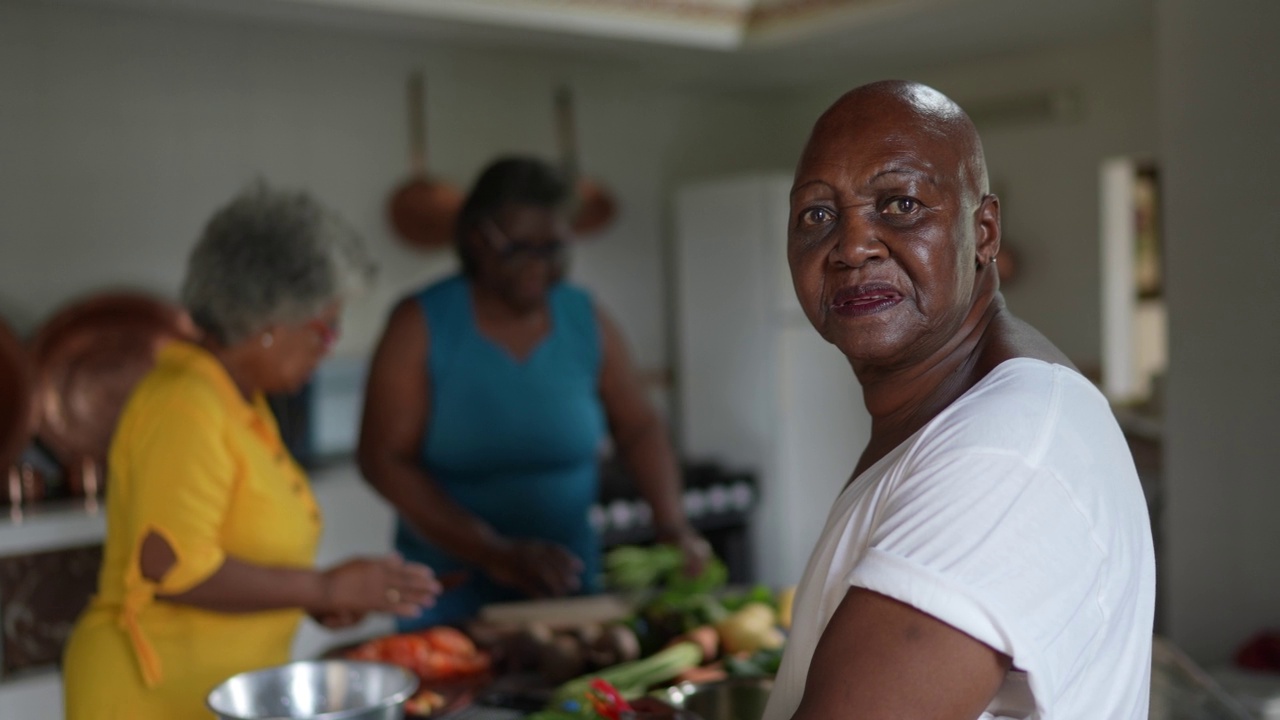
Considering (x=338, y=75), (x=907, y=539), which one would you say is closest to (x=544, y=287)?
(x=907, y=539)

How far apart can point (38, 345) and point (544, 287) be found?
239 centimetres

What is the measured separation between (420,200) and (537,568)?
2.93 metres

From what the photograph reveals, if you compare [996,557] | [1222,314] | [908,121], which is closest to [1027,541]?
[996,557]

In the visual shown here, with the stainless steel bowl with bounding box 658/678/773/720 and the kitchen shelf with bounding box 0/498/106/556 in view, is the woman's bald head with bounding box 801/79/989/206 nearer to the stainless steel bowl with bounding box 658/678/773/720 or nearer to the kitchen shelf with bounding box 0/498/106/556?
the stainless steel bowl with bounding box 658/678/773/720

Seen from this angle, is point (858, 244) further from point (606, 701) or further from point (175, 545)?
point (175, 545)

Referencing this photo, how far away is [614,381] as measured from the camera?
9.29ft

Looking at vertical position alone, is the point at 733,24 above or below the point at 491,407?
above

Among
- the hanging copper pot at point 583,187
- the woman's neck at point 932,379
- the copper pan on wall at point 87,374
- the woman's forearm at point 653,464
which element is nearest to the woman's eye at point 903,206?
the woman's neck at point 932,379

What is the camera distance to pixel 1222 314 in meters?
3.04

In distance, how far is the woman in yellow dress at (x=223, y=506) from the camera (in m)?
1.82

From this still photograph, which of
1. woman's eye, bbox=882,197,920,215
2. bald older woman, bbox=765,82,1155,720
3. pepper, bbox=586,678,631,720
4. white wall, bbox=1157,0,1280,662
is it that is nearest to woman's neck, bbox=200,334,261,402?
pepper, bbox=586,678,631,720

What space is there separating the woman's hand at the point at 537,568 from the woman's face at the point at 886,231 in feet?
4.65

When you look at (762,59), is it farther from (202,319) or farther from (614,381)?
(202,319)

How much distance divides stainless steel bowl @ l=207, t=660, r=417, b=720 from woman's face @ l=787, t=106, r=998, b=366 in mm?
832
